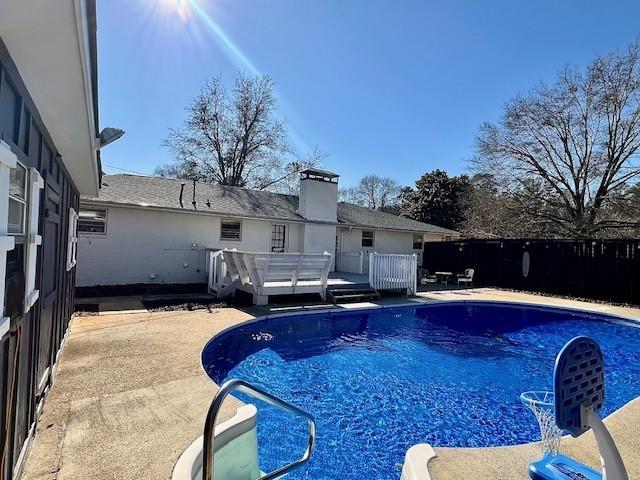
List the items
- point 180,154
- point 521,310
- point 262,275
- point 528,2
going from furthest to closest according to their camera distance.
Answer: point 180,154, point 521,310, point 528,2, point 262,275

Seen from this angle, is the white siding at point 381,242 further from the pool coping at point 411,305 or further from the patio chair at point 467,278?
the pool coping at point 411,305

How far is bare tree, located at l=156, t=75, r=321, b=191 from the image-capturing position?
26.0 meters

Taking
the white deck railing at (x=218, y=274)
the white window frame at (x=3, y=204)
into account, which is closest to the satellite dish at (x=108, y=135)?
the white window frame at (x=3, y=204)

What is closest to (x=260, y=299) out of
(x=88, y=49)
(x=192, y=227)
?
(x=192, y=227)

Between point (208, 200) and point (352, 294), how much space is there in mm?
7081

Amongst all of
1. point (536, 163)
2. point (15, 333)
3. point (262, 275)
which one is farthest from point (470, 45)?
point (15, 333)

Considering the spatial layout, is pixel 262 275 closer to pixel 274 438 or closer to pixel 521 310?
pixel 274 438

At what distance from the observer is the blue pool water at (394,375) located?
13.1 ft

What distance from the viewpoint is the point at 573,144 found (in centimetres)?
2127

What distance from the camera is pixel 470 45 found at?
12367mm

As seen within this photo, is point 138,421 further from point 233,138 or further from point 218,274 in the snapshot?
point 233,138

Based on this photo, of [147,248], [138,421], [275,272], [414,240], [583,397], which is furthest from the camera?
[414,240]

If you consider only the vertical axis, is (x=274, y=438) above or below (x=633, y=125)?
below

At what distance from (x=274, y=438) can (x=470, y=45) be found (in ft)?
44.8
